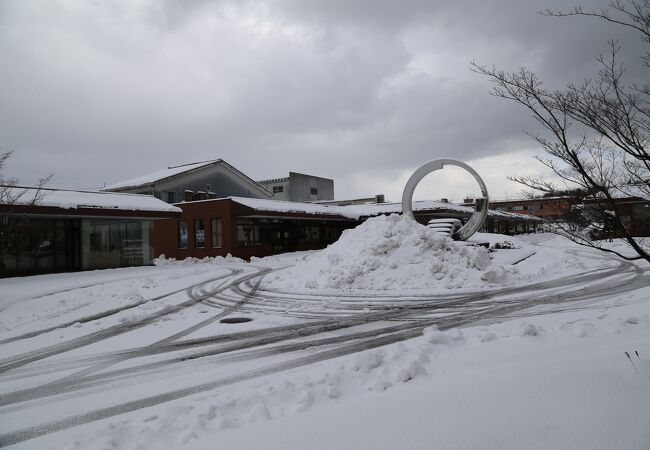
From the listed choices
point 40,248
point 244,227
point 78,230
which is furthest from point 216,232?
point 40,248

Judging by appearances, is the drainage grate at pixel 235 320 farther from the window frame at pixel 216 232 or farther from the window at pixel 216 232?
the window at pixel 216 232

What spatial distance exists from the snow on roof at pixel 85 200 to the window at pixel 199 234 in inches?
199

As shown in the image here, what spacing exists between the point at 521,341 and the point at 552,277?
10.5 metres

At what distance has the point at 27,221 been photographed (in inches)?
744

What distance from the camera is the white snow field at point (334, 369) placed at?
10.7 feet

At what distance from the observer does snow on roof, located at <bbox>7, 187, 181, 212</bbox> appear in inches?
708

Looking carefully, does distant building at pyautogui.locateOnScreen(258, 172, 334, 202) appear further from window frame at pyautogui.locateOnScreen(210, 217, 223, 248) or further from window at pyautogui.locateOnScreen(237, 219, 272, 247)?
window frame at pyautogui.locateOnScreen(210, 217, 223, 248)

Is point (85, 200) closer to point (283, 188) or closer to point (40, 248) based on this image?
point (40, 248)

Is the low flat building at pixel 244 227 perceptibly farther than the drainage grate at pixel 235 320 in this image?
Yes

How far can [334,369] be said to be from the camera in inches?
200

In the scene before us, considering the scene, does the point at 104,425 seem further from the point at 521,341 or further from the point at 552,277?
the point at 552,277

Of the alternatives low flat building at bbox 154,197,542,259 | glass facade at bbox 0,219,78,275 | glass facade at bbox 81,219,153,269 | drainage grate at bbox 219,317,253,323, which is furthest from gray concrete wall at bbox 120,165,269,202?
drainage grate at bbox 219,317,253,323

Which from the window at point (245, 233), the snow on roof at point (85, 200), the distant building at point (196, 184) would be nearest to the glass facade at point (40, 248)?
the snow on roof at point (85, 200)

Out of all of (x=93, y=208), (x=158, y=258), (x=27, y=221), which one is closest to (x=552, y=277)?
(x=93, y=208)
